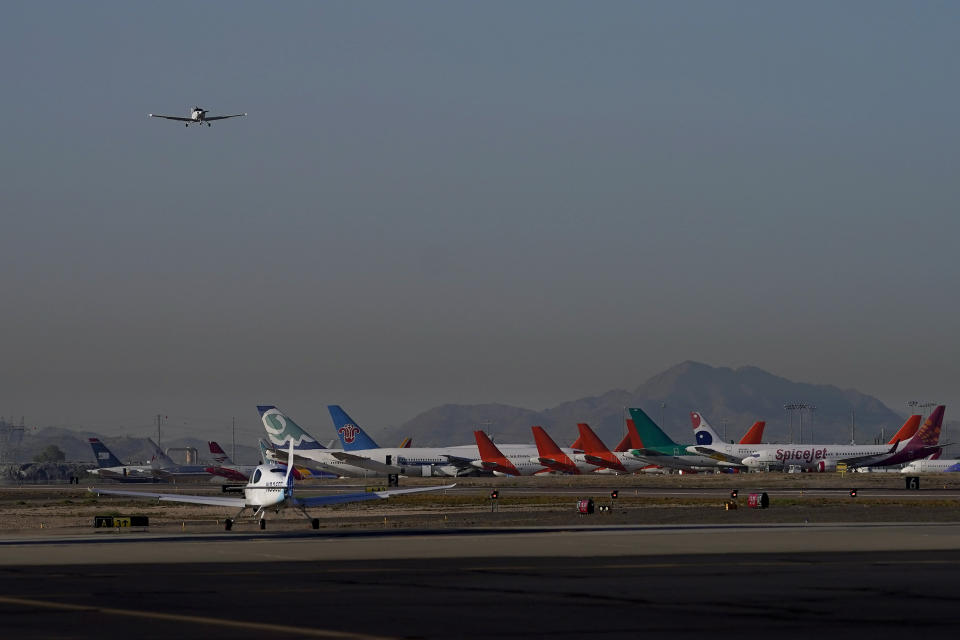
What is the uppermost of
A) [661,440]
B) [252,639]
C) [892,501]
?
[661,440]

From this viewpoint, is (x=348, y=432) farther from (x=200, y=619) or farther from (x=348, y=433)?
(x=200, y=619)

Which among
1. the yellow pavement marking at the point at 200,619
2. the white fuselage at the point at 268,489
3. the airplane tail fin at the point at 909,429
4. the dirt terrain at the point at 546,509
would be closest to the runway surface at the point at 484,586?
the yellow pavement marking at the point at 200,619

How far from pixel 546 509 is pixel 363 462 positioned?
8820cm

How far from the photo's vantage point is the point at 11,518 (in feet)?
291

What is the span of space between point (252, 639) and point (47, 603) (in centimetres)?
782

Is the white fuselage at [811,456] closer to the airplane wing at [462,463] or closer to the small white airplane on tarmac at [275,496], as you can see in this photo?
the airplane wing at [462,463]

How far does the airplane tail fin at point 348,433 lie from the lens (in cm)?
18250

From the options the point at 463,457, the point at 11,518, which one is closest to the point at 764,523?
the point at 11,518

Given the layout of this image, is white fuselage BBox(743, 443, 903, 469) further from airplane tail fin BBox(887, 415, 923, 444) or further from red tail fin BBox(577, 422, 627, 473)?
red tail fin BBox(577, 422, 627, 473)

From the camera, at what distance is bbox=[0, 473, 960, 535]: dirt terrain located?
226 ft

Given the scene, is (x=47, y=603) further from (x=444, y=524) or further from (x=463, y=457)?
(x=463, y=457)

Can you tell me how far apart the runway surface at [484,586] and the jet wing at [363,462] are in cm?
11888

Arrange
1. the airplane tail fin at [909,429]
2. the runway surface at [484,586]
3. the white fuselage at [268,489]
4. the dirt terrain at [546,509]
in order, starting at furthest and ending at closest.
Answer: the airplane tail fin at [909,429] → the dirt terrain at [546,509] → the white fuselage at [268,489] → the runway surface at [484,586]

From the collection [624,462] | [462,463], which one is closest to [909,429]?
[624,462]
